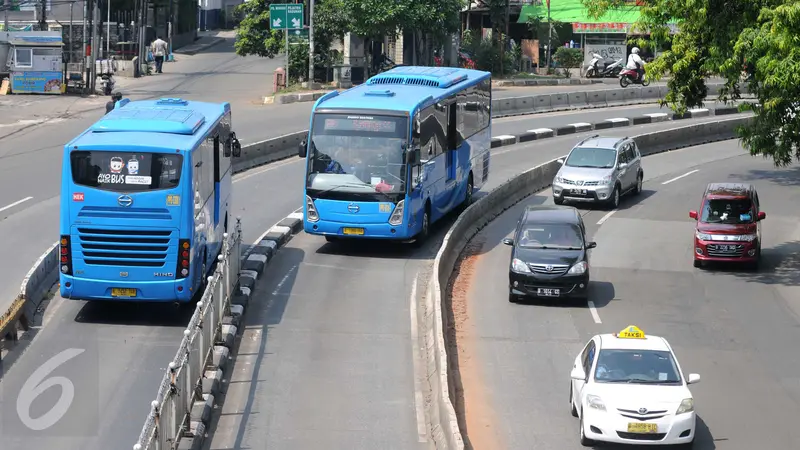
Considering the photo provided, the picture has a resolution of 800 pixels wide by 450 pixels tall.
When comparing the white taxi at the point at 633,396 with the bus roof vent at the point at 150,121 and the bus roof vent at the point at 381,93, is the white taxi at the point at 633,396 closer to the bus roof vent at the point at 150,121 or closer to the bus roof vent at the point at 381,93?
the bus roof vent at the point at 150,121

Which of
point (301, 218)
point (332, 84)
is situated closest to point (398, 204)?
point (301, 218)

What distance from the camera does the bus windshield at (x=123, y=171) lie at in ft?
62.5

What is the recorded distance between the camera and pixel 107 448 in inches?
570

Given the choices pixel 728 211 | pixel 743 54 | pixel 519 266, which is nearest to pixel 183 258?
pixel 519 266

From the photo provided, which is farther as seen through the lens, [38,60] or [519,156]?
[38,60]

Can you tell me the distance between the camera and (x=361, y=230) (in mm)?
25094

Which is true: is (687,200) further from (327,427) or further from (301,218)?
(327,427)

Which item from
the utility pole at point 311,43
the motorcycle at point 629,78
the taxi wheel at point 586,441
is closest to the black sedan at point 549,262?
the taxi wheel at point 586,441

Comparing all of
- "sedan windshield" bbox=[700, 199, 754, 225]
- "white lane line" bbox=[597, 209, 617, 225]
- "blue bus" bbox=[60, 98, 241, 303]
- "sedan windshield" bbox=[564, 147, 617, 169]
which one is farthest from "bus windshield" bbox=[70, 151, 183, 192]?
"sedan windshield" bbox=[564, 147, 617, 169]

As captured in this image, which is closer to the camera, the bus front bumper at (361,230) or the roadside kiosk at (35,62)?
the bus front bumper at (361,230)

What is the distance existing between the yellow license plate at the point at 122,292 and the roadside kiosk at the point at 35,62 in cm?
3110

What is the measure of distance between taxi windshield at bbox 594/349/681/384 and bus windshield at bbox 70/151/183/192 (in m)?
7.90

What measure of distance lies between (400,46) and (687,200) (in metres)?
31.6

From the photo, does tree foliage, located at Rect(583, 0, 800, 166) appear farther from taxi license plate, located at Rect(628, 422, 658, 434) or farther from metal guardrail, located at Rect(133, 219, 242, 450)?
metal guardrail, located at Rect(133, 219, 242, 450)
